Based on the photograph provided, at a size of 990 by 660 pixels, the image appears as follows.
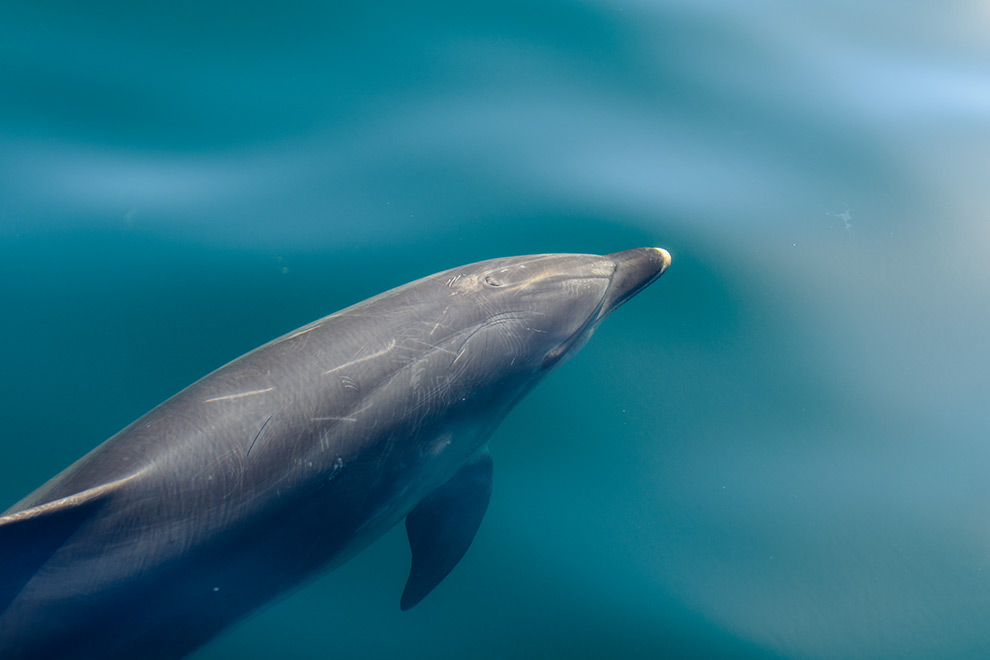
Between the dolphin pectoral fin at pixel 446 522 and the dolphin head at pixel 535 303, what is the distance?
765mm

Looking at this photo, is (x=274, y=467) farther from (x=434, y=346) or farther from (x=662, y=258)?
(x=662, y=258)

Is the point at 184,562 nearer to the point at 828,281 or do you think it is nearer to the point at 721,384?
the point at 721,384

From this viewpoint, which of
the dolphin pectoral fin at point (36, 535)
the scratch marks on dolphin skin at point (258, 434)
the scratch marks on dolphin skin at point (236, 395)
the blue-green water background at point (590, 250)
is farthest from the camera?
the blue-green water background at point (590, 250)

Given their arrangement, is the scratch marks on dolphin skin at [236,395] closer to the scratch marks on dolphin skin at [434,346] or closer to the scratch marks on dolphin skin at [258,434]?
the scratch marks on dolphin skin at [258,434]

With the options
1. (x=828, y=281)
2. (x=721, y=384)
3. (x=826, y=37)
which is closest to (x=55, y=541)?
(x=721, y=384)

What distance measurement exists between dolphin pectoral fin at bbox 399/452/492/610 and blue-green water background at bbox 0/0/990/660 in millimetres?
330

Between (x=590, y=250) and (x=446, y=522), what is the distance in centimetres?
253

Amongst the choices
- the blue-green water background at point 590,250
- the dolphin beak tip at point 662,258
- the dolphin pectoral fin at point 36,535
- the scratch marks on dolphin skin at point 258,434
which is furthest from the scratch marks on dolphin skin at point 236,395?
the dolphin beak tip at point 662,258

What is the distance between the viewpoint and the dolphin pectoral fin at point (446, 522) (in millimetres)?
4859

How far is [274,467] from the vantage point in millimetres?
3463

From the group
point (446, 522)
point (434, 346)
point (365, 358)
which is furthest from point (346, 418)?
point (446, 522)

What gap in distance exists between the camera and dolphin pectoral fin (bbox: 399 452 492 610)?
4859 millimetres

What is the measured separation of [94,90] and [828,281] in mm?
6456

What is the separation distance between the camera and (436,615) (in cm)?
502
